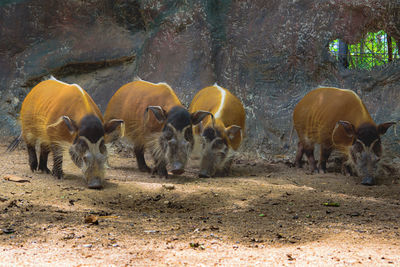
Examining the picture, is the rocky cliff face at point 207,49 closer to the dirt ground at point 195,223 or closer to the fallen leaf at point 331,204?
the dirt ground at point 195,223

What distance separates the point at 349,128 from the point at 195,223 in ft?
12.2

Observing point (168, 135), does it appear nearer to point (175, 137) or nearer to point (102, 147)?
point (175, 137)

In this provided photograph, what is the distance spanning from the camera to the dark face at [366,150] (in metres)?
6.64

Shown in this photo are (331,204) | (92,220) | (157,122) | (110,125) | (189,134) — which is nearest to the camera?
(92,220)

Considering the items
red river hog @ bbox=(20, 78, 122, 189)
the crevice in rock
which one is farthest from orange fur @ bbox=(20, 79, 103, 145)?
the crevice in rock

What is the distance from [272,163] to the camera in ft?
26.8

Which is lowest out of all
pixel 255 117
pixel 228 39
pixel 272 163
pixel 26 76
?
pixel 272 163

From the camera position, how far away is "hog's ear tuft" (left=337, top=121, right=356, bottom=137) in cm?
681

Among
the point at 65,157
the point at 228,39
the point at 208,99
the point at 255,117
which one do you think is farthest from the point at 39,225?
the point at 228,39

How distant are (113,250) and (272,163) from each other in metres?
5.35

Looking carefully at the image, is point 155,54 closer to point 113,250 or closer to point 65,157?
point 65,157

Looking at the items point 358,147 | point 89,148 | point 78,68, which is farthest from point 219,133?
point 78,68

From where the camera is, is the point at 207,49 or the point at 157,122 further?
the point at 207,49

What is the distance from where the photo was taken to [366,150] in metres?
6.73
